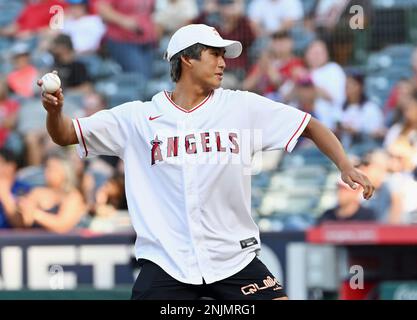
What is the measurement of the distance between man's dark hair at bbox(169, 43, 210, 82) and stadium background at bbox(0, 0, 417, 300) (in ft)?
13.2

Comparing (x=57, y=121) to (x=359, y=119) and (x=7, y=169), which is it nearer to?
(x=359, y=119)

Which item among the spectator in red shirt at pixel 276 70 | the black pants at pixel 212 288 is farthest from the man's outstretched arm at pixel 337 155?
the spectator in red shirt at pixel 276 70

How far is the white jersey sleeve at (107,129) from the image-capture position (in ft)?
19.5

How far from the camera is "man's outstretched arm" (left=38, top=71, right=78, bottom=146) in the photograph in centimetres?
564

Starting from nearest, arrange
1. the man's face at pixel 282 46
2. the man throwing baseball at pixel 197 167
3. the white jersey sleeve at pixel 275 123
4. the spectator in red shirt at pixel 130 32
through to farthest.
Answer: the man throwing baseball at pixel 197 167, the white jersey sleeve at pixel 275 123, the man's face at pixel 282 46, the spectator in red shirt at pixel 130 32

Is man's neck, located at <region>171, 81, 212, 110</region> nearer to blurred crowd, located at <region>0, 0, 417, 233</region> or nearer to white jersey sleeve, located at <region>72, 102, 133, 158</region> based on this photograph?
white jersey sleeve, located at <region>72, 102, 133, 158</region>

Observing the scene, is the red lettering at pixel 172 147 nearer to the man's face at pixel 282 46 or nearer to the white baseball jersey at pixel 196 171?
the white baseball jersey at pixel 196 171

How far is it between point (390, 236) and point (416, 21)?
10.3ft

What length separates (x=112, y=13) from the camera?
13.2m

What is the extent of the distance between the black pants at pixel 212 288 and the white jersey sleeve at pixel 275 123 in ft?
2.23

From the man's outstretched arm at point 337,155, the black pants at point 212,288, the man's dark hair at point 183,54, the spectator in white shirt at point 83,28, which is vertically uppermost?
the spectator in white shirt at point 83,28

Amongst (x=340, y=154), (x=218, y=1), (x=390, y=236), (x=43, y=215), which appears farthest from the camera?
(x=218, y=1)
